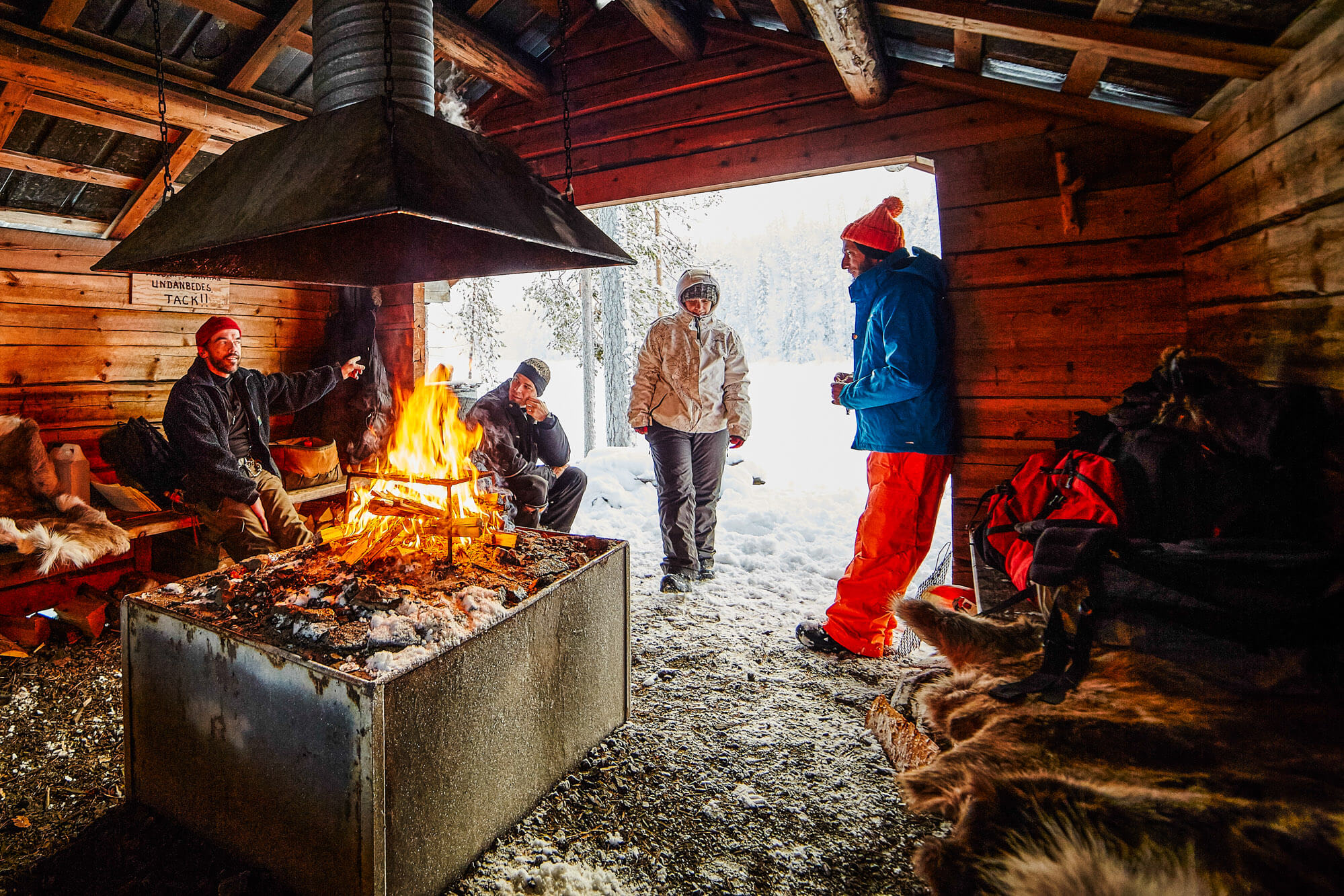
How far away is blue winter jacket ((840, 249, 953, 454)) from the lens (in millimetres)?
3229

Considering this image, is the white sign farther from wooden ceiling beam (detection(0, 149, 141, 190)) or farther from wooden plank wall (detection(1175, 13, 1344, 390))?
wooden plank wall (detection(1175, 13, 1344, 390))

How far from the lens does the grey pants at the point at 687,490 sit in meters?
4.49

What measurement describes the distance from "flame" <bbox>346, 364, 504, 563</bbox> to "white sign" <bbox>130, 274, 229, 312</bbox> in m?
2.70

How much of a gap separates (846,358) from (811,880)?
26326mm

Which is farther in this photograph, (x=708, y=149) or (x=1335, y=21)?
(x=708, y=149)

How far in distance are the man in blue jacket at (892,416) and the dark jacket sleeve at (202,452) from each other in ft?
12.1

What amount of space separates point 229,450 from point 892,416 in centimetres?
417

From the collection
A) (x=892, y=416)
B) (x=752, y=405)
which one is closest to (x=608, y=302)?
(x=752, y=405)

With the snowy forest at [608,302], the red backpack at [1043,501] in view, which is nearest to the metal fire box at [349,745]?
the red backpack at [1043,501]

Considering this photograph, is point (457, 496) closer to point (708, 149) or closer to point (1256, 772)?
point (1256, 772)

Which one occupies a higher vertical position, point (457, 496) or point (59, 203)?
point (59, 203)

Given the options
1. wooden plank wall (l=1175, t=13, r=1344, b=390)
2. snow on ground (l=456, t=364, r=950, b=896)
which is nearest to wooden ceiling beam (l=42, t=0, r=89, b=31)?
snow on ground (l=456, t=364, r=950, b=896)

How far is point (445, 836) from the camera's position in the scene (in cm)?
186

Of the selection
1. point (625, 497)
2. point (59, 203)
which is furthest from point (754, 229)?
point (59, 203)
